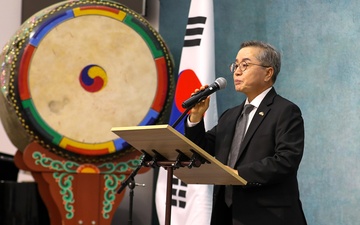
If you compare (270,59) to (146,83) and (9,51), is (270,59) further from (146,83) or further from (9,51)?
(9,51)

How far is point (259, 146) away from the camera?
2.86 m

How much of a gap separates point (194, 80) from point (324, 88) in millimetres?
825

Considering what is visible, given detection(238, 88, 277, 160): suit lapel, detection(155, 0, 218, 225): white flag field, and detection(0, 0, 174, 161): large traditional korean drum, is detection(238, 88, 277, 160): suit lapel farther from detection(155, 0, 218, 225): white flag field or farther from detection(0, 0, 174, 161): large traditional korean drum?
detection(155, 0, 218, 225): white flag field

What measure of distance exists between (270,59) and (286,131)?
370 mm

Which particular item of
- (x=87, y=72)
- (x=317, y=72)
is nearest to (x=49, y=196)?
(x=87, y=72)

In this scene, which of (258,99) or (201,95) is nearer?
(201,95)

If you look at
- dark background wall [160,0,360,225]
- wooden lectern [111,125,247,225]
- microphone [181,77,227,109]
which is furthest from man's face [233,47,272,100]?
dark background wall [160,0,360,225]

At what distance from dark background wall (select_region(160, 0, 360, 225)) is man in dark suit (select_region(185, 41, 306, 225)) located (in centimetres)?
114

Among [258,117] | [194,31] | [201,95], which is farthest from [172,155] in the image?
[194,31]

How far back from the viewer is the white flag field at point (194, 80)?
14.0ft

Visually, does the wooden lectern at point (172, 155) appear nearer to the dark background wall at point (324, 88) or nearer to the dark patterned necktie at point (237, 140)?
the dark patterned necktie at point (237, 140)

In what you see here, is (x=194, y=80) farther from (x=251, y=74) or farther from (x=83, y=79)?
(x=251, y=74)

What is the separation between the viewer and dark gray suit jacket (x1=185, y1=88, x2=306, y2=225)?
273cm

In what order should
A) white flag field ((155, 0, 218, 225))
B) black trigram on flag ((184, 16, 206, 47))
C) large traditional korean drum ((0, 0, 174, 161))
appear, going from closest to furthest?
large traditional korean drum ((0, 0, 174, 161)) < white flag field ((155, 0, 218, 225)) < black trigram on flag ((184, 16, 206, 47))
